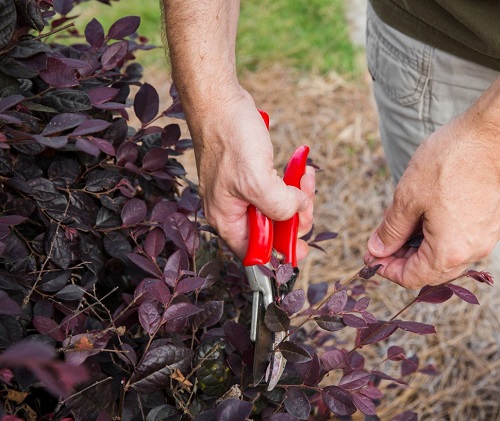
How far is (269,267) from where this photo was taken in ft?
4.49

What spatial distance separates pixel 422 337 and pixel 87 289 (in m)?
1.77

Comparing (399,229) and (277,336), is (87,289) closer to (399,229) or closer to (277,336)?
(277,336)

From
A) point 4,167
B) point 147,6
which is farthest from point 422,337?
point 147,6

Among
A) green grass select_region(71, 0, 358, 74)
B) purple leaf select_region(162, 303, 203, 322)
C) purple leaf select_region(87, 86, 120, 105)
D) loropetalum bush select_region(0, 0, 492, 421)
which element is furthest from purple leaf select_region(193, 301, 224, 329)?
green grass select_region(71, 0, 358, 74)

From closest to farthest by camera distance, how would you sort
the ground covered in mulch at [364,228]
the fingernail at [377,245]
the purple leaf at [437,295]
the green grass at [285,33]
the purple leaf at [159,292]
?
the purple leaf at [159,292] < the purple leaf at [437,295] < the fingernail at [377,245] < the ground covered in mulch at [364,228] < the green grass at [285,33]

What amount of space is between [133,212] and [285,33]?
369cm

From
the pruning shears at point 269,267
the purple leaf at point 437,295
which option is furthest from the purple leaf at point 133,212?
the purple leaf at point 437,295

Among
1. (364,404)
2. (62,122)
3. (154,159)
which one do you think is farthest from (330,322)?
(62,122)

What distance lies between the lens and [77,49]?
155 cm

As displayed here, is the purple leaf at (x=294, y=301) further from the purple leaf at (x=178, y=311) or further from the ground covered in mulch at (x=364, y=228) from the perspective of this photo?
the ground covered in mulch at (x=364, y=228)

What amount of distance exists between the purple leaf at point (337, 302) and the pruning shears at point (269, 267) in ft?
0.32

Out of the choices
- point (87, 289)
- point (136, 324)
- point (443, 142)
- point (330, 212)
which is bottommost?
point (330, 212)

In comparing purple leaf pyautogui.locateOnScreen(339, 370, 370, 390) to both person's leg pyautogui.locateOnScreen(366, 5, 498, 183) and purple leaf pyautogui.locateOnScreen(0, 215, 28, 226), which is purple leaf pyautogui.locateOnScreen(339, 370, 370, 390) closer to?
purple leaf pyautogui.locateOnScreen(0, 215, 28, 226)

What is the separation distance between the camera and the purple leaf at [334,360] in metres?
1.31
